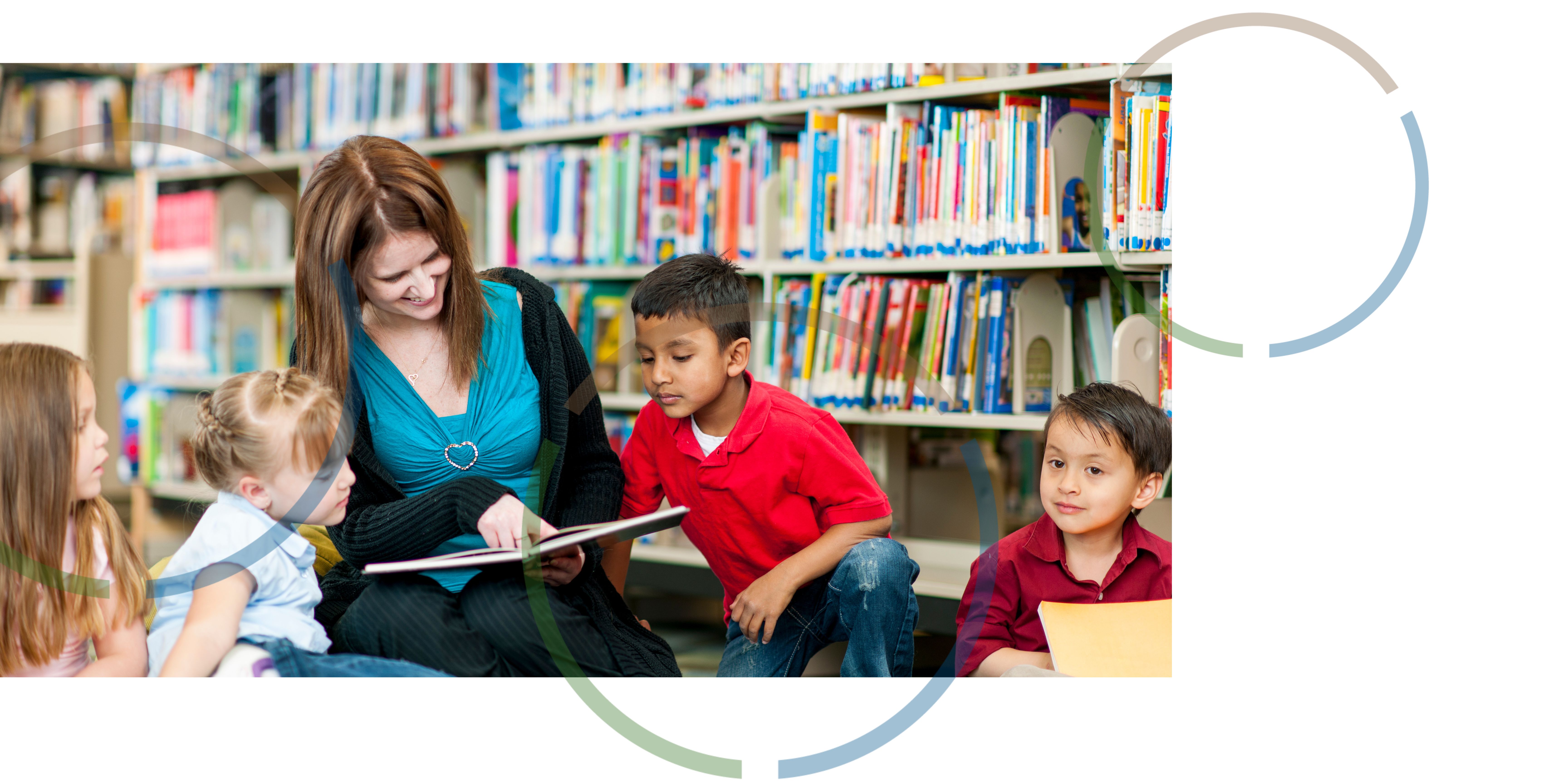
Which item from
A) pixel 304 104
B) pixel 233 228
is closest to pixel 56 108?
pixel 233 228

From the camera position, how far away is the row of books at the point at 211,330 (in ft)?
11.4

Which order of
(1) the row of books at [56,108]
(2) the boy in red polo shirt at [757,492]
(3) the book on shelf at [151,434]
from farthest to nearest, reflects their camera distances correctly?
(1) the row of books at [56,108], (3) the book on shelf at [151,434], (2) the boy in red polo shirt at [757,492]

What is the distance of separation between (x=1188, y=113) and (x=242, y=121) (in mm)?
3044

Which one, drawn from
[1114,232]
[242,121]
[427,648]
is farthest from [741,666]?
[242,121]

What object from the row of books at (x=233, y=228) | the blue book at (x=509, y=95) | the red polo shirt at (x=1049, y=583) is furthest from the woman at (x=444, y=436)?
the row of books at (x=233, y=228)

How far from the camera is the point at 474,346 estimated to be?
135 centimetres

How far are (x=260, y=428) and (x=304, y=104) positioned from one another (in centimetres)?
246

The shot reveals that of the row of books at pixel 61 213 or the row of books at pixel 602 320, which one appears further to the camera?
the row of books at pixel 61 213

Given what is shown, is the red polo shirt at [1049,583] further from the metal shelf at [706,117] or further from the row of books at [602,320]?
the row of books at [602,320]

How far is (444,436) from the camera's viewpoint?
4.36 feet

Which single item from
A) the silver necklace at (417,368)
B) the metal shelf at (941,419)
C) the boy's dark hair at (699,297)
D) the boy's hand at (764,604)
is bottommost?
the boy's hand at (764,604)

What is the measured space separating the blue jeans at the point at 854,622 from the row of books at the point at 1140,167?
82 cm

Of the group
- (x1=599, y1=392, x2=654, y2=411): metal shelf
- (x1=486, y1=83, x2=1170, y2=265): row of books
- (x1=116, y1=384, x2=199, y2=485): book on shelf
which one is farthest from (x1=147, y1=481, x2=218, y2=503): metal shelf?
(x1=599, y1=392, x2=654, y2=411): metal shelf
